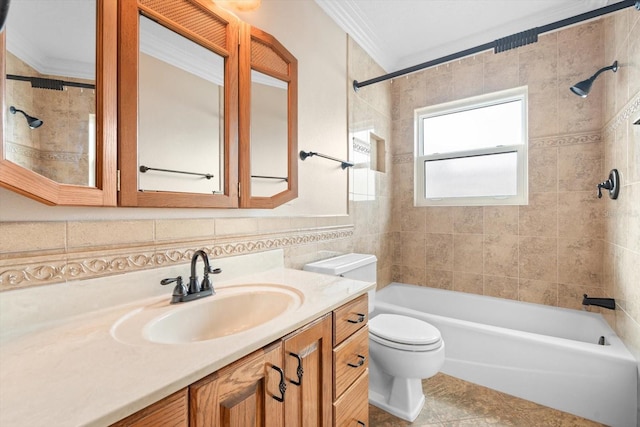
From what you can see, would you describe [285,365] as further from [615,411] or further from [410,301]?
[410,301]

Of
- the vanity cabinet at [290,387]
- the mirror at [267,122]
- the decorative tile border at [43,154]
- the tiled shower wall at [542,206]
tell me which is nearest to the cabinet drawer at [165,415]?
the vanity cabinet at [290,387]

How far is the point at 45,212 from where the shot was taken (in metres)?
0.80

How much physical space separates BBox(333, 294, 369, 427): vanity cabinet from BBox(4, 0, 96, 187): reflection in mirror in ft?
3.18

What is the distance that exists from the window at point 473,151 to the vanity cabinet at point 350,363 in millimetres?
1948

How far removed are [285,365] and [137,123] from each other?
0.93 metres

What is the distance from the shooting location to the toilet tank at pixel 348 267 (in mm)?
1624

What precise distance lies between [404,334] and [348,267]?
505 mm

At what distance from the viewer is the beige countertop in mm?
448

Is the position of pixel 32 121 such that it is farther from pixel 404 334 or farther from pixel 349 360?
pixel 404 334

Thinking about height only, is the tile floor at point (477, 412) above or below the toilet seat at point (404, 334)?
below

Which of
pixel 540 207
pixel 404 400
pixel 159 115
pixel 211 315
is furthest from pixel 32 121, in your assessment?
pixel 540 207

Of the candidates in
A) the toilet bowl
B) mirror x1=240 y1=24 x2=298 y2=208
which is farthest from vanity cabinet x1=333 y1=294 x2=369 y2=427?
mirror x1=240 y1=24 x2=298 y2=208

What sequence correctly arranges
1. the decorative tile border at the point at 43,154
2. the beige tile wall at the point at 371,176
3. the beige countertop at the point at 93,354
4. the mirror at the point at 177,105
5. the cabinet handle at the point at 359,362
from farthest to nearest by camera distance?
the beige tile wall at the point at 371,176, the cabinet handle at the point at 359,362, the mirror at the point at 177,105, the decorative tile border at the point at 43,154, the beige countertop at the point at 93,354

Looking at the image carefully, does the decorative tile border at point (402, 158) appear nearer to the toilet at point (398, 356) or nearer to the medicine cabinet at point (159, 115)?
the toilet at point (398, 356)
